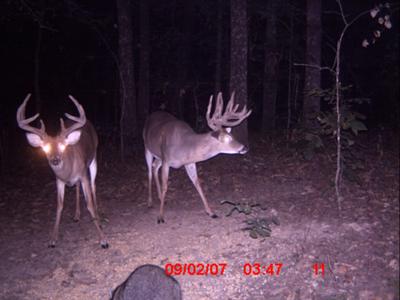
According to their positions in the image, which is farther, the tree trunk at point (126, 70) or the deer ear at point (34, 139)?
the tree trunk at point (126, 70)

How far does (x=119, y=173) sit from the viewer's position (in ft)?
29.9

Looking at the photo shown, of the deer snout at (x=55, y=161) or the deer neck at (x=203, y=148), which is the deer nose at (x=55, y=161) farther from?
the deer neck at (x=203, y=148)

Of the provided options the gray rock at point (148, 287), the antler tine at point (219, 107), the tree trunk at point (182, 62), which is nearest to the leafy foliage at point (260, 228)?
the gray rock at point (148, 287)

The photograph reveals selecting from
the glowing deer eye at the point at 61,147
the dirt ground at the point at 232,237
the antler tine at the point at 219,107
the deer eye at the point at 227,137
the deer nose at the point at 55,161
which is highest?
the antler tine at the point at 219,107

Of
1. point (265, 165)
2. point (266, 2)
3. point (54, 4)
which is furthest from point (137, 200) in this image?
point (266, 2)

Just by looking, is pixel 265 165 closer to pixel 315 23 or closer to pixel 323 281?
A: pixel 315 23

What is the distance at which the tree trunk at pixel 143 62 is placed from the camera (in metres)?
14.0

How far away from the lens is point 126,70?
34.8ft

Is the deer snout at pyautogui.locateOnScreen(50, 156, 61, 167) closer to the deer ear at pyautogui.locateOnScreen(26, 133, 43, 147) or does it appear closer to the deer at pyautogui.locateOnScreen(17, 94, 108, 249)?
the deer at pyautogui.locateOnScreen(17, 94, 108, 249)

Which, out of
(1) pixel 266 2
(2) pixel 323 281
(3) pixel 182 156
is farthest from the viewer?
(1) pixel 266 2

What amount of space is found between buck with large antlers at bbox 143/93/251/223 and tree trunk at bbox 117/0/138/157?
117 inches

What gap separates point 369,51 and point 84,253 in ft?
51.8

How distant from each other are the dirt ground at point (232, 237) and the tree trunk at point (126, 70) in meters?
2.75

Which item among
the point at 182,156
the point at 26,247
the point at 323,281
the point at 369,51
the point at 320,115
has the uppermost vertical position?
the point at 369,51
